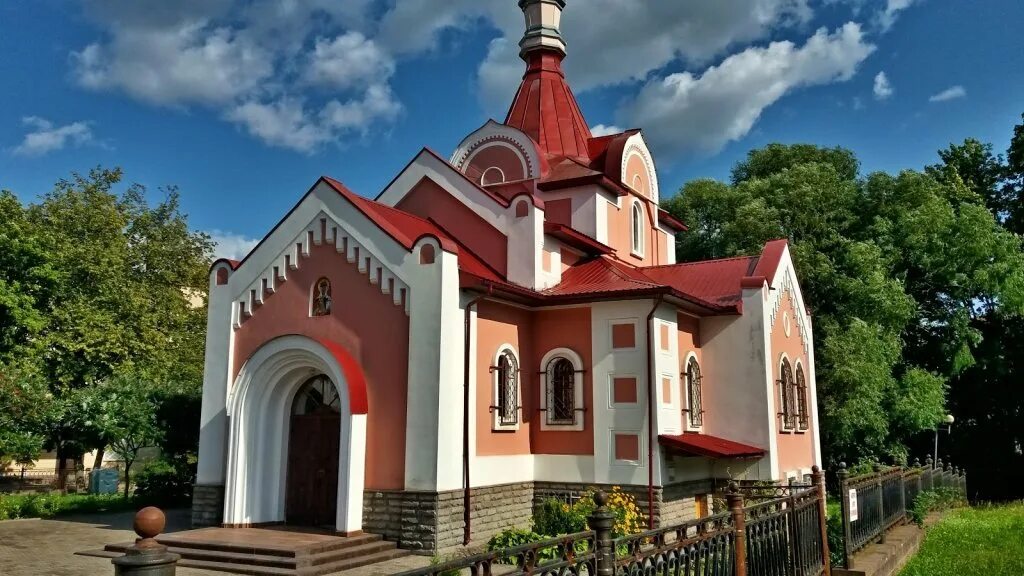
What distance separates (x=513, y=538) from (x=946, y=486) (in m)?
11.6

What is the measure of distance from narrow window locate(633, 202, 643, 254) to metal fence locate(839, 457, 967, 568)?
7.13m

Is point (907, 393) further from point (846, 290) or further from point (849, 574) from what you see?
point (849, 574)

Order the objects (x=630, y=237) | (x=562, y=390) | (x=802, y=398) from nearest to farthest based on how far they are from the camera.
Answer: (x=562, y=390) → (x=802, y=398) → (x=630, y=237)

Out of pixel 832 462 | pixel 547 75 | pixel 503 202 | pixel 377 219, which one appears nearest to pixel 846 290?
pixel 832 462

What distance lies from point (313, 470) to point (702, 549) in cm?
880

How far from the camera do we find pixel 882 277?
21234 millimetres

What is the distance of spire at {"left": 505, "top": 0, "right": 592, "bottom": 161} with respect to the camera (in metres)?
18.0

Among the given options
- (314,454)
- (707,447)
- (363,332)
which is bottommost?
(314,454)

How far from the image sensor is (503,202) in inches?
576

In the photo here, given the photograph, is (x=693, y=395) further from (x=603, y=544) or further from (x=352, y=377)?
(x=603, y=544)

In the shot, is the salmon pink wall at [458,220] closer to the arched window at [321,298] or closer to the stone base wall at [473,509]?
the arched window at [321,298]

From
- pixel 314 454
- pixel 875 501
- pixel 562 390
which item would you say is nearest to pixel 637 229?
pixel 562 390

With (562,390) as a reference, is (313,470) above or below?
below

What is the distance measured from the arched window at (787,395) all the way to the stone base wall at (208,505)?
1045cm
